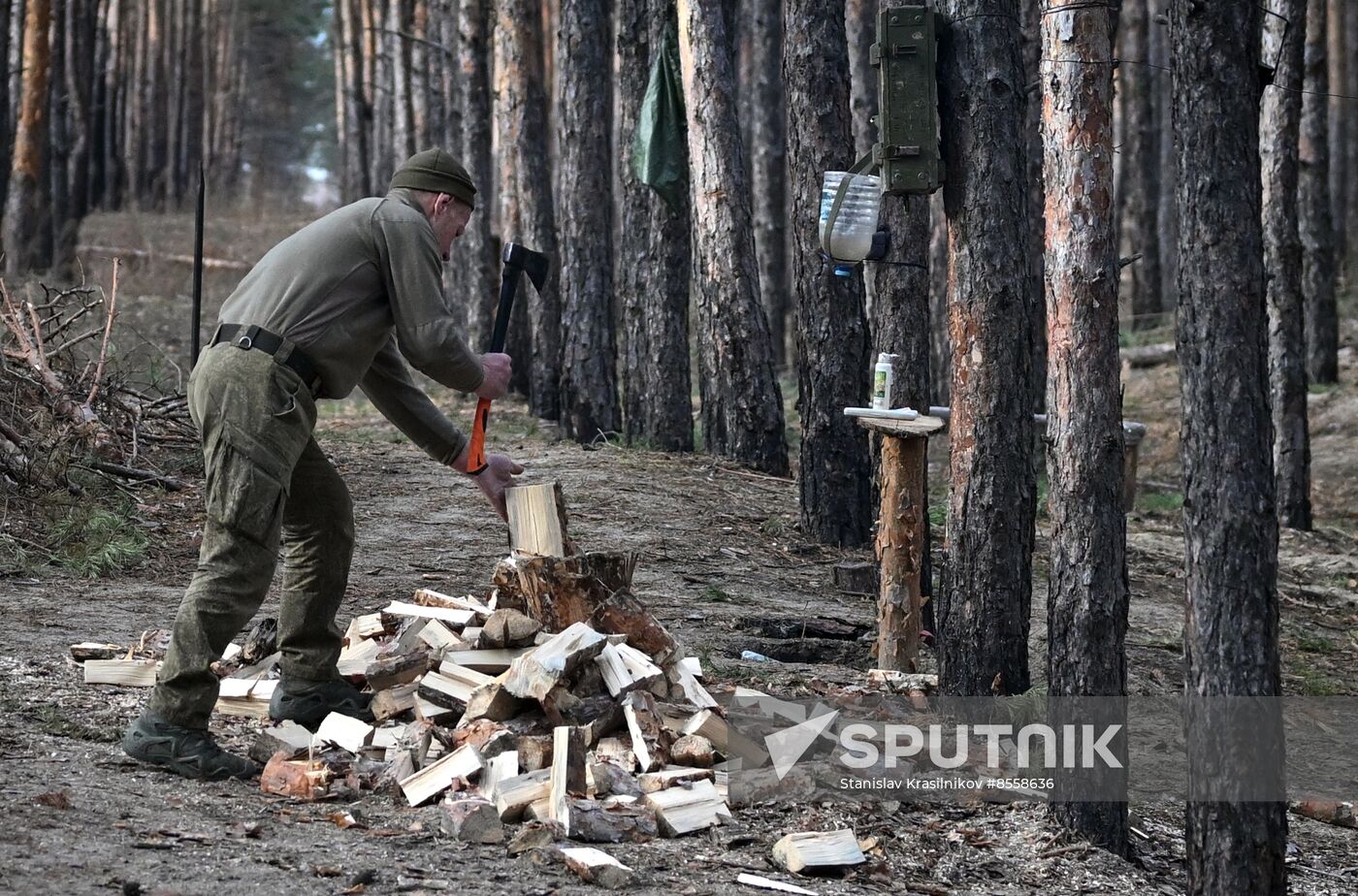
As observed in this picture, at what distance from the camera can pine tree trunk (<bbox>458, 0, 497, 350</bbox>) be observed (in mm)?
16438

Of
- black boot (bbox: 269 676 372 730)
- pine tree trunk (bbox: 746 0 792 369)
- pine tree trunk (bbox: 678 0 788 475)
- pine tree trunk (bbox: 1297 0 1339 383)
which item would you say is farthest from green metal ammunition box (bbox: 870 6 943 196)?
pine tree trunk (bbox: 746 0 792 369)

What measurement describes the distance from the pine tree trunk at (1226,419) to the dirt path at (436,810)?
0.75m

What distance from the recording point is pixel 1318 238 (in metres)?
16.7

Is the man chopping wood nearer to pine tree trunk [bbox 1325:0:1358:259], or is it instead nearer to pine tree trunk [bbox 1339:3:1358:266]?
pine tree trunk [bbox 1339:3:1358:266]

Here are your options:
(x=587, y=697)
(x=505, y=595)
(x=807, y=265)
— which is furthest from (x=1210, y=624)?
(x=807, y=265)

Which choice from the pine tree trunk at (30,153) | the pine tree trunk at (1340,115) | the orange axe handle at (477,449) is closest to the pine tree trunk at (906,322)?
the orange axe handle at (477,449)

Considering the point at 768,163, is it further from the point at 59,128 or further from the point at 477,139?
the point at 59,128

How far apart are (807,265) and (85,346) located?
9.22 metres

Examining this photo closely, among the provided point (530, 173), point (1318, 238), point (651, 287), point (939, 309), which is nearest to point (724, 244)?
point (651, 287)

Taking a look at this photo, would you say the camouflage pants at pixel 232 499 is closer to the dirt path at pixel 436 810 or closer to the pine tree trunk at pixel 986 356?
the dirt path at pixel 436 810

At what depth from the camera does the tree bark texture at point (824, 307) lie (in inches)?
381

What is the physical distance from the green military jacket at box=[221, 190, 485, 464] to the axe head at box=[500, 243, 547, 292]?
0.78 metres

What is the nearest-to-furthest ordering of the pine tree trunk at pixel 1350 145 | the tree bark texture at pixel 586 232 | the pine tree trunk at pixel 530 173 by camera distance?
1. the tree bark texture at pixel 586 232
2. the pine tree trunk at pixel 530 173
3. the pine tree trunk at pixel 1350 145

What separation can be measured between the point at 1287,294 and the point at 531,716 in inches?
355
